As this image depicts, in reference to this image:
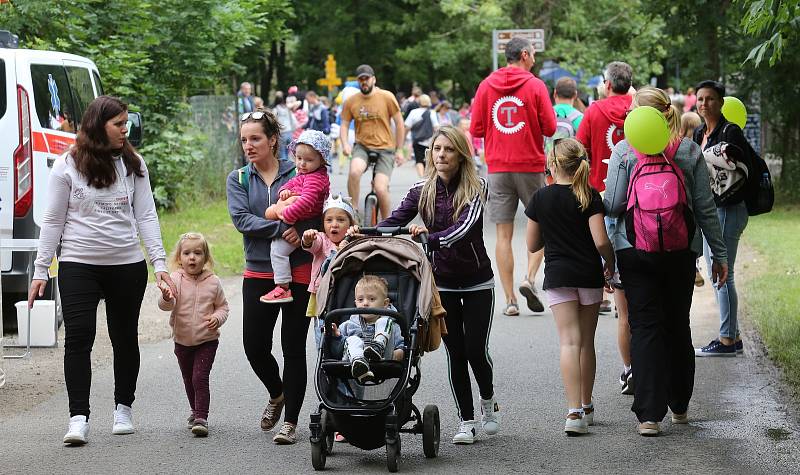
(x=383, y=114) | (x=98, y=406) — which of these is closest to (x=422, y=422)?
(x=98, y=406)

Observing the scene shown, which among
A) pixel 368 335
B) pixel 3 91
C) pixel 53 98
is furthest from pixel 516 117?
pixel 368 335

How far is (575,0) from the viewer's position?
134ft

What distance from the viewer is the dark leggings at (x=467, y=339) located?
7.36 m

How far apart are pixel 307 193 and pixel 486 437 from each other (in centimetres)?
165

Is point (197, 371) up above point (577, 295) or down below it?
below

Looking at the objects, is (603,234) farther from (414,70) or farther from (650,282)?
(414,70)

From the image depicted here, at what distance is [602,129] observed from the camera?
422 inches

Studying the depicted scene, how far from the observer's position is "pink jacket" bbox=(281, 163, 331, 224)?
7.27 metres

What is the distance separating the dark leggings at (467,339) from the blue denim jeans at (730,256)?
262 centimetres

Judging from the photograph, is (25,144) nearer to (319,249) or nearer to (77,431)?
(77,431)

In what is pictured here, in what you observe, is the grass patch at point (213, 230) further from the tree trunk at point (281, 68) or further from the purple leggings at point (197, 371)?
the tree trunk at point (281, 68)

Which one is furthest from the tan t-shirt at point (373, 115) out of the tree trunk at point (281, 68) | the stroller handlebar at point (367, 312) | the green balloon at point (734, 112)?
the tree trunk at point (281, 68)

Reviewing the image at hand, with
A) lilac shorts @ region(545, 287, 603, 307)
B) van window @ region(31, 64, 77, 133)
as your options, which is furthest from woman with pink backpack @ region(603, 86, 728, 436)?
van window @ region(31, 64, 77, 133)

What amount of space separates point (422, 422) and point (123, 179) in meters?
2.07
